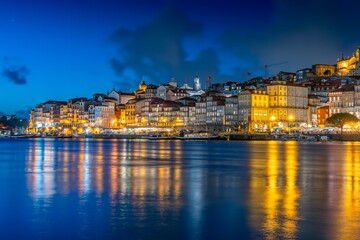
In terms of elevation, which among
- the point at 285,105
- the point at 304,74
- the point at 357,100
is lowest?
the point at 285,105

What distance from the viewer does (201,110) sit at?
103m

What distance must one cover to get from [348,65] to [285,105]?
130ft

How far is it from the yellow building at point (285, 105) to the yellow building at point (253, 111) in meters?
1.67

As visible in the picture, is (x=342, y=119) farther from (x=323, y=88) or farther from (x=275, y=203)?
(x=275, y=203)

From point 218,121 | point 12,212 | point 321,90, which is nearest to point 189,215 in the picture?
point 12,212

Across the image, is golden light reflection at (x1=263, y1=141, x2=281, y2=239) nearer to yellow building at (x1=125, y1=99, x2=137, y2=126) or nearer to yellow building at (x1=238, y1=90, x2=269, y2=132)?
yellow building at (x1=238, y1=90, x2=269, y2=132)

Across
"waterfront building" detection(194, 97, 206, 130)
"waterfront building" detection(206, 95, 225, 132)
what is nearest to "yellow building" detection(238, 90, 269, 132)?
"waterfront building" detection(206, 95, 225, 132)

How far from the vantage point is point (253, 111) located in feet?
301

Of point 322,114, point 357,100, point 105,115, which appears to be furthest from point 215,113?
point 105,115

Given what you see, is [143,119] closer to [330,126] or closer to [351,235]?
[330,126]

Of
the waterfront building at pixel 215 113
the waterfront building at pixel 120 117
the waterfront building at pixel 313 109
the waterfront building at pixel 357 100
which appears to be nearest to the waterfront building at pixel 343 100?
the waterfront building at pixel 357 100

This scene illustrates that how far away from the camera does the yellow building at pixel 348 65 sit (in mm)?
121250

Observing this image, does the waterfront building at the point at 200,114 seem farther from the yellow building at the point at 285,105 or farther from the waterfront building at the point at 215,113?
the yellow building at the point at 285,105

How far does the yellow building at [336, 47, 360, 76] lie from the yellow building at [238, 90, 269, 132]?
36277mm
